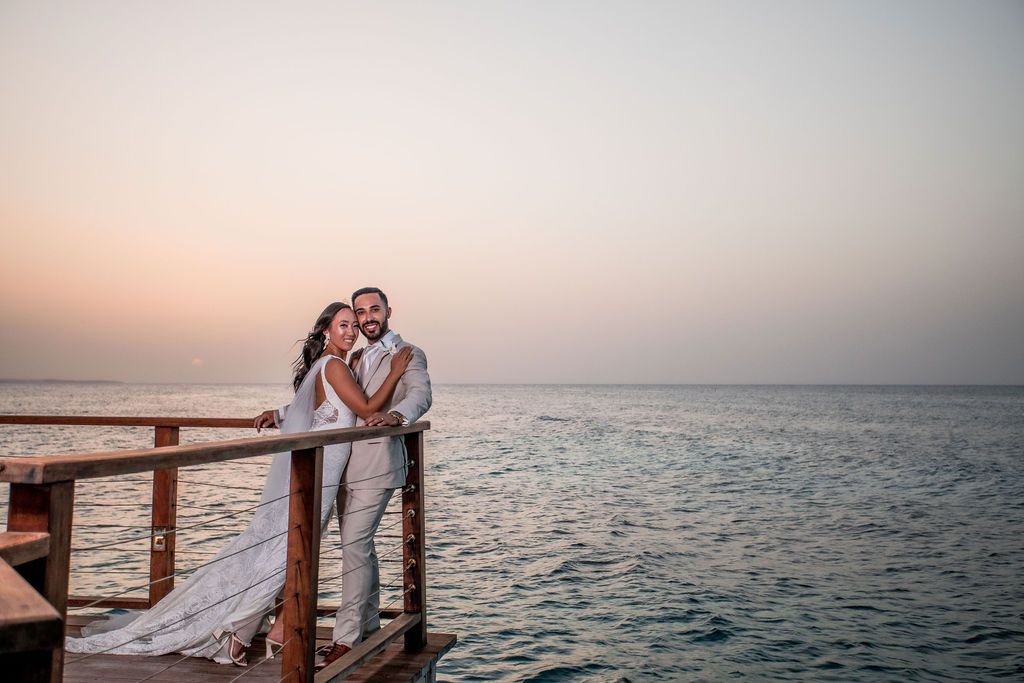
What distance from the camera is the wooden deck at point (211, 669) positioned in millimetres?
3551

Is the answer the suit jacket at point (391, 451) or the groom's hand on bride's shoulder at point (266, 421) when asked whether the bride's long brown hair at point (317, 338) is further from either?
the groom's hand on bride's shoulder at point (266, 421)

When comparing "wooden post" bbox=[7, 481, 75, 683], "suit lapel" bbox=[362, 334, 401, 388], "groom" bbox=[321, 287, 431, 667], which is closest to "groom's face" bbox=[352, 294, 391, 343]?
"groom" bbox=[321, 287, 431, 667]

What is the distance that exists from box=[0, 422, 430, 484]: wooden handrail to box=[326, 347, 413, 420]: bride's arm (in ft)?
2.01

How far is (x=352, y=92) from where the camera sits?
23.2 metres

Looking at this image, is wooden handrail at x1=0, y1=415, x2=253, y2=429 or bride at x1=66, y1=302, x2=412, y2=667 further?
wooden handrail at x1=0, y1=415, x2=253, y2=429

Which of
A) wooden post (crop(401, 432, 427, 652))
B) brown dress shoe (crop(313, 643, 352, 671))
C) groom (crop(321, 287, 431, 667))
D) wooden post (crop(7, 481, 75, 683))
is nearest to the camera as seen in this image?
wooden post (crop(7, 481, 75, 683))

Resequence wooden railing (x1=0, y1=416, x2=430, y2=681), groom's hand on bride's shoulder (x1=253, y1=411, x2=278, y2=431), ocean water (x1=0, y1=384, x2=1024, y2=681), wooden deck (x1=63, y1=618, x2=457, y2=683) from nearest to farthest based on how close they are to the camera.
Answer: wooden railing (x1=0, y1=416, x2=430, y2=681) → wooden deck (x1=63, y1=618, x2=457, y2=683) → groom's hand on bride's shoulder (x1=253, y1=411, x2=278, y2=431) → ocean water (x1=0, y1=384, x2=1024, y2=681)

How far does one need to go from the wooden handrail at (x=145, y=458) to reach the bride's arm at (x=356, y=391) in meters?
0.61

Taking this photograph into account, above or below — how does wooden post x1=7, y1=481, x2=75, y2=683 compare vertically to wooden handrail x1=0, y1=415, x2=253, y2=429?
below

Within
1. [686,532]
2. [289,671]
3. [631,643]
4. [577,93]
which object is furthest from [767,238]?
[289,671]

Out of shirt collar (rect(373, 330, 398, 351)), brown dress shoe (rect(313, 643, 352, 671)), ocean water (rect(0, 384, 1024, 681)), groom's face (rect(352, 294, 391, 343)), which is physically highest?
groom's face (rect(352, 294, 391, 343))

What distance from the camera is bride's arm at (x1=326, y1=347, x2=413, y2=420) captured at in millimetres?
4223

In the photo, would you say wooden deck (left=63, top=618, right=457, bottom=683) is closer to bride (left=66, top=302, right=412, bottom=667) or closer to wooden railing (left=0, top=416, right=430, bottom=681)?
bride (left=66, top=302, right=412, bottom=667)

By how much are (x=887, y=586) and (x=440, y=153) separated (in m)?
19.5
